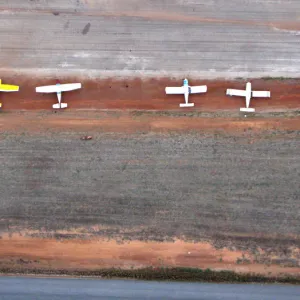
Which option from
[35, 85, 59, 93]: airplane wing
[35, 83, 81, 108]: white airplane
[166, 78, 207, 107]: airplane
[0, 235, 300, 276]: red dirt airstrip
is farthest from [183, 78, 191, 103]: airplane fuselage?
[0, 235, 300, 276]: red dirt airstrip

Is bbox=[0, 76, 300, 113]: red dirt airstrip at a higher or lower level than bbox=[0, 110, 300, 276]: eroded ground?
higher

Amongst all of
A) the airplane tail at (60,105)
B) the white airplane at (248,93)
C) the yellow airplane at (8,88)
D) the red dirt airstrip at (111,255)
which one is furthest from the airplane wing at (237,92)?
the yellow airplane at (8,88)

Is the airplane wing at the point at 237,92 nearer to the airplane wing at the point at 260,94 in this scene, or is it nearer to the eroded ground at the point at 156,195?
the airplane wing at the point at 260,94

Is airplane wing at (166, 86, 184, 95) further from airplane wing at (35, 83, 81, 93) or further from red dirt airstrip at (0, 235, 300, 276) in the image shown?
red dirt airstrip at (0, 235, 300, 276)

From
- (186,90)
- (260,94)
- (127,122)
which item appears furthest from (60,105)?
(260,94)

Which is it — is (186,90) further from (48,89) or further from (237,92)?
(48,89)
